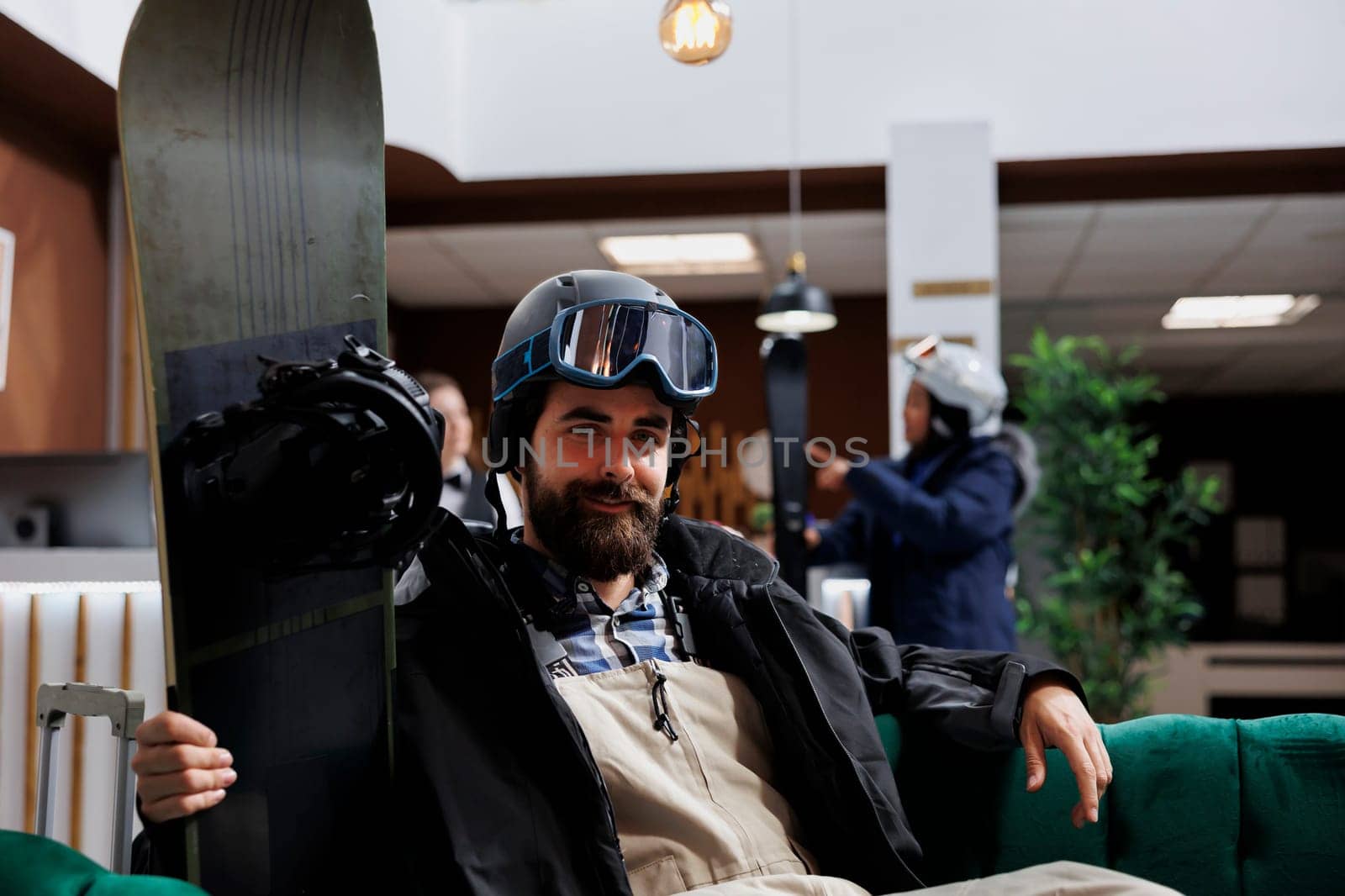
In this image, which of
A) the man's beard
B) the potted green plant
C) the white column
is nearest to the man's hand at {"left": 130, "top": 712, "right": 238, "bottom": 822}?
the man's beard

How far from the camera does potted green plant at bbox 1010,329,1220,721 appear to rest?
5008mm

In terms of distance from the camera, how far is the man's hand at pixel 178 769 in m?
0.97

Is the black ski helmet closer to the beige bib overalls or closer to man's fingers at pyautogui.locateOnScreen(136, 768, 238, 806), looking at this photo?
the beige bib overalls

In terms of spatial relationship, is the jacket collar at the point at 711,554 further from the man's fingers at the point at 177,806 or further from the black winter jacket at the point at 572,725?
the man's fingers at the point at 177,806

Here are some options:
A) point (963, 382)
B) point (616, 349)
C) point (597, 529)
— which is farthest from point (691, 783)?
point (963, 382)

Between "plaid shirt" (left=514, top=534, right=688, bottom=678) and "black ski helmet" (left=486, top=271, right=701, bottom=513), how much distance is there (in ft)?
0.44

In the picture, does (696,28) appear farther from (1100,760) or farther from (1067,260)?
(1067,260)

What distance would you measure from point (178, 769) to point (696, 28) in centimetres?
219

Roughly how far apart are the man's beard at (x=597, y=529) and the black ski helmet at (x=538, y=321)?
9 centimetres

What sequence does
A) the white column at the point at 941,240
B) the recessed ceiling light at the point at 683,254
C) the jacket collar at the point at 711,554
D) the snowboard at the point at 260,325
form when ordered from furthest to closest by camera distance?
1. the recessed ceiling light at the point at 683,254
2. the white column at the point at 941,240
3. the jacket collar at the point at 711,554
4. the snowboard at the point at 260,325

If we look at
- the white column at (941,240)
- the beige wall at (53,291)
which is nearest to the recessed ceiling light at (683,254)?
the white column at (941,240)

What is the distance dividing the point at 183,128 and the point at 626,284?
1.89 feet

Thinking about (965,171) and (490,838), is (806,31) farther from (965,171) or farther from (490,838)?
(490,838)

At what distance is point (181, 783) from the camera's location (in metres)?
0.97
